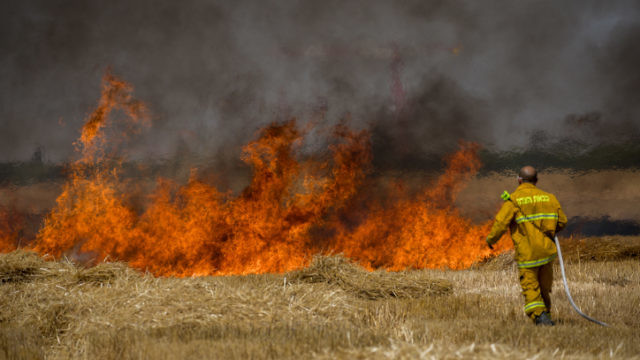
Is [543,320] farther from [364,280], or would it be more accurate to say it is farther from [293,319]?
[364,280]

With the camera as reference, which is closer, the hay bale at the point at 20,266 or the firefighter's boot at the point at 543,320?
the firefighter's boot at the point at 543,320

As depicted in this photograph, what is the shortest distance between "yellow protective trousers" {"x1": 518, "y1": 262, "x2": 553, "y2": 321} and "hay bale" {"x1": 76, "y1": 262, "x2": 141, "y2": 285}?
6.74m

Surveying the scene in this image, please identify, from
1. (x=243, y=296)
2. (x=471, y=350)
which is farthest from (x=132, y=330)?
(x=471, y=350)

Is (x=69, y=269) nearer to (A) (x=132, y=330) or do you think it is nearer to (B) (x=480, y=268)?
(A) (x=132, y=330)

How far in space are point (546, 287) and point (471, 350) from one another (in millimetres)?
3547

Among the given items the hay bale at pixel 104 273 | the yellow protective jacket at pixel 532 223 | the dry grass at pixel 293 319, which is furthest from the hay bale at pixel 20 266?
the yellow protective jacket at pixel 532 223

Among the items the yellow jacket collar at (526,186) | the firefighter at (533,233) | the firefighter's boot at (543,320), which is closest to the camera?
the firefighter's boot at (543,320)

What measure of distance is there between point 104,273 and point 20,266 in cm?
208

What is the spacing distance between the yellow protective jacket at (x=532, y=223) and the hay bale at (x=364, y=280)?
2784mm

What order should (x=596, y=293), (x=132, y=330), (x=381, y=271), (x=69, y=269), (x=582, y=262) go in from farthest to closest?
(x=582, y=262) < (x=381, y=271) < (x=69, y=269) < (x=596, y=293) < (x=132, y=330)

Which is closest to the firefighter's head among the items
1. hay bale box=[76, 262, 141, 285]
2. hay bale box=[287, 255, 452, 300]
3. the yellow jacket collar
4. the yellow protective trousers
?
the yellow jacket collar

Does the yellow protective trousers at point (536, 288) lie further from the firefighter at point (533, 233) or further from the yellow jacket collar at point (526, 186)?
the yellow jacket collar at point (526, 186)

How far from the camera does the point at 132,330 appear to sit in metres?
5.55

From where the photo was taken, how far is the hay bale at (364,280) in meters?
9.06
